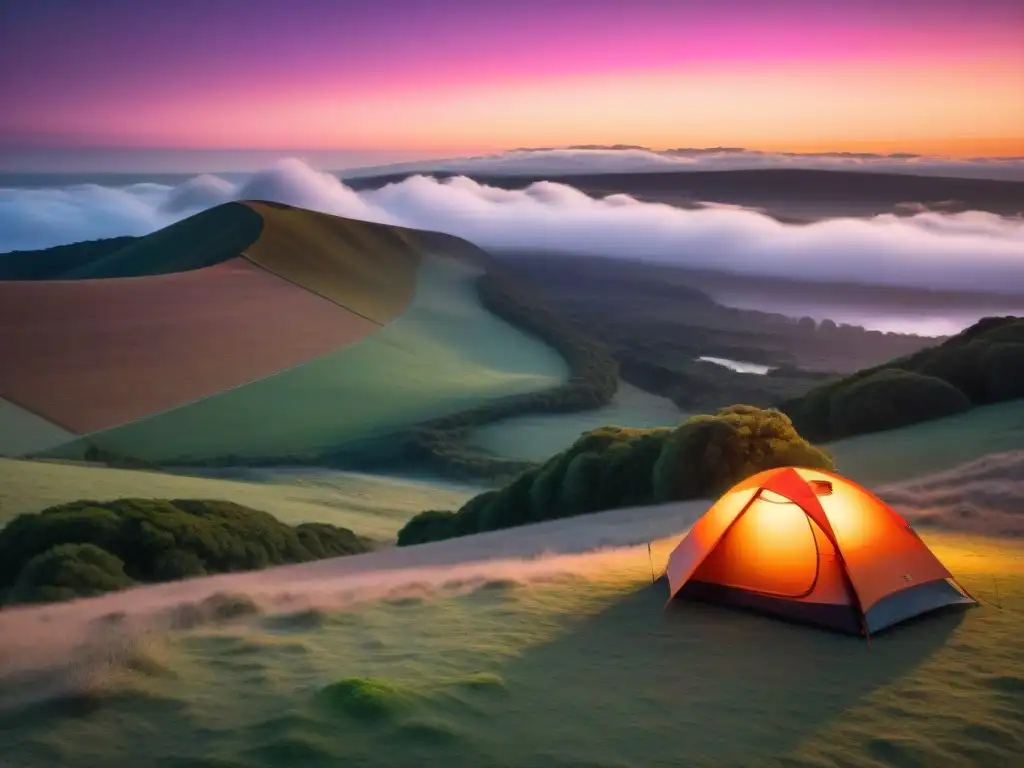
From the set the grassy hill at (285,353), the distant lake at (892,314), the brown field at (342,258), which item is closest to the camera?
the grassy hill at (285,353)

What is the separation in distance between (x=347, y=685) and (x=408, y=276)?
71.7 meters

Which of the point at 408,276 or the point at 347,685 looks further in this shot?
the point at 408,276

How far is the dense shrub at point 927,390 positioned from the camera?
3388cm

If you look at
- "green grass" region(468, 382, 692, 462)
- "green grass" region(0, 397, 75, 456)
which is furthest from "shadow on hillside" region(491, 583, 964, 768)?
"green grass" region(468, 382, 692, 462)

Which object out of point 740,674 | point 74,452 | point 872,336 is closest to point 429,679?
point 740,674

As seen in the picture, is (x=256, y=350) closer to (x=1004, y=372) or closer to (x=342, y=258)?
(x=342, y=258)

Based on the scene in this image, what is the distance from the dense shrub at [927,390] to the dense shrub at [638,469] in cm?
963

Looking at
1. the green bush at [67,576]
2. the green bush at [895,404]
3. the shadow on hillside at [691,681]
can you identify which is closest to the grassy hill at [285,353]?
the green bush at [895,404]

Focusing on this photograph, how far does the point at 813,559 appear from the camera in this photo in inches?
432

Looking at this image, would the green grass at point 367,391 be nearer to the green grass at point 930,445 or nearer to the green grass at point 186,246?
the green grass at point 186,246

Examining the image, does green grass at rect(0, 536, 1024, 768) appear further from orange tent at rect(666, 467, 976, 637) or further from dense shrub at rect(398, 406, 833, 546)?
dense shrub at rect(398, 406, 833, 546)

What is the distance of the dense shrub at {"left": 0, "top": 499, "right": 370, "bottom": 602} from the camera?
18281 mm

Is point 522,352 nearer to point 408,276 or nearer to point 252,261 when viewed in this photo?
point 408,276

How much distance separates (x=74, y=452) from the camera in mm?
38062
